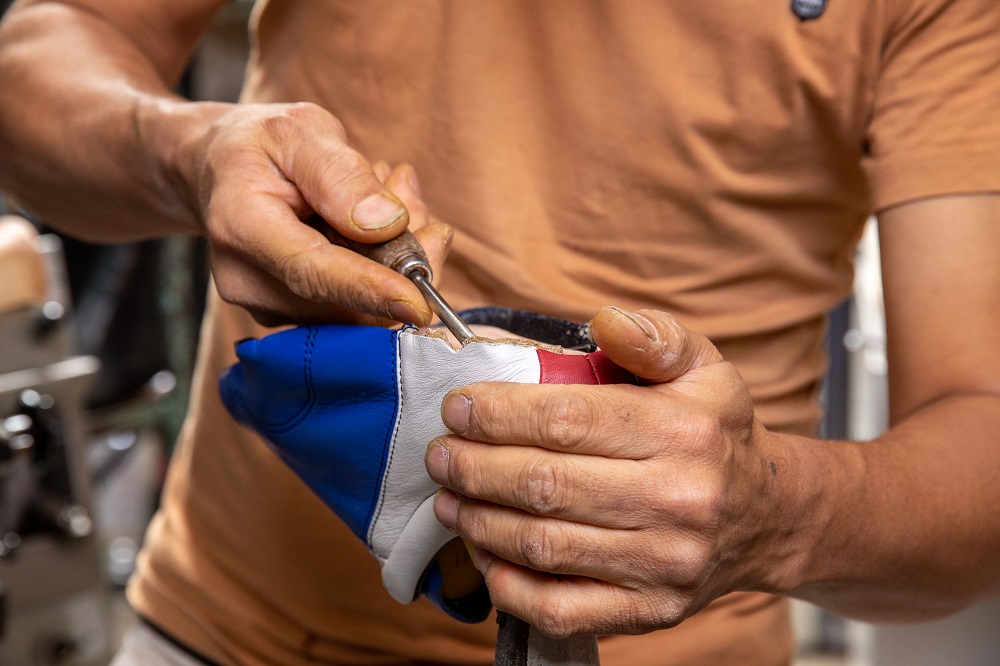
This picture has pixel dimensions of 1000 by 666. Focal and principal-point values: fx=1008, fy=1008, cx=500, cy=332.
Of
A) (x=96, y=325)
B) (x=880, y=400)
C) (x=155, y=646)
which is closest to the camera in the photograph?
(x=155, y=646)

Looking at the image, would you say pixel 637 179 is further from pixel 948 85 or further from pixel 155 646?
pixel 155 646

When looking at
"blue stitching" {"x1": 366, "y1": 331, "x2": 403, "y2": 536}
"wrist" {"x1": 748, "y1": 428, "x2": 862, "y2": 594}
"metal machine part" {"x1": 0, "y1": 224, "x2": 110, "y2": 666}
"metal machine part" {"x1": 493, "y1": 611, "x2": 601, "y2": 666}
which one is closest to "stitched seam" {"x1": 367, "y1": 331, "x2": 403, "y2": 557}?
"blue stitching" {"x1": 366, "y1": 331, "x2": 403, "y2": 536}

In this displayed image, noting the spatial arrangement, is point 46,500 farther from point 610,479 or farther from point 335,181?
point 610,479

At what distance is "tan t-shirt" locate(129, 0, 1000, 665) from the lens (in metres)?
0.85

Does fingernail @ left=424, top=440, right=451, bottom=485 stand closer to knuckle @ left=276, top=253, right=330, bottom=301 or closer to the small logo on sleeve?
knuckle @ left=276, top=253, right=330, bottom=301

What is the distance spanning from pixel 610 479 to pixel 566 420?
0.04 meters

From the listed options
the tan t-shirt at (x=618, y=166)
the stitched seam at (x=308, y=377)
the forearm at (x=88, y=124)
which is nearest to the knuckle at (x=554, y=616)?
the stitched seam at (x=308, y=377)

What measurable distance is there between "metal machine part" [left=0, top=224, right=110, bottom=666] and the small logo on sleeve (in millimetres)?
1268

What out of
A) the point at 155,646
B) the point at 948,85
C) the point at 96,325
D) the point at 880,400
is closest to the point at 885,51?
the point at 948,85

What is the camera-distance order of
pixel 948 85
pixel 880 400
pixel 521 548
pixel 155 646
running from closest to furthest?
pixel 521 548
pixel 948 85
pixel 155 646
pixel 880 400

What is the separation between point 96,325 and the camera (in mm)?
2480

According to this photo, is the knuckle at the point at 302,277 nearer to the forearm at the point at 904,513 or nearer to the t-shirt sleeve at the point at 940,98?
the forearm at the point at 904,513

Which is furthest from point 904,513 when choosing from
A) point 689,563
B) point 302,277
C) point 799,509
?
point 302,277

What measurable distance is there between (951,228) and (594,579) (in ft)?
1.57
